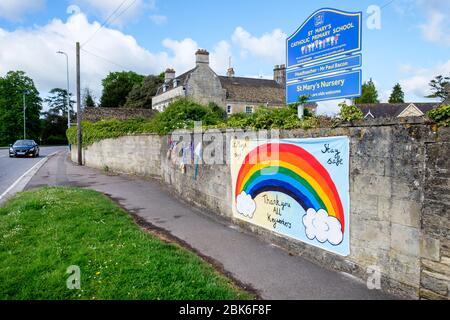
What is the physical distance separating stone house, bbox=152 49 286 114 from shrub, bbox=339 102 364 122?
35.6 m

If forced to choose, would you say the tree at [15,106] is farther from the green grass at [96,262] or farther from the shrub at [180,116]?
the green grass at [96,262]

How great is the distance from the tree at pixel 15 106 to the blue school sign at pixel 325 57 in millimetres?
66000

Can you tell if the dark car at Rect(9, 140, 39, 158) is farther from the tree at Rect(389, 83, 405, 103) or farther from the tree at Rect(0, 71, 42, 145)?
the tree at Rect(389, 83, 405, 103)

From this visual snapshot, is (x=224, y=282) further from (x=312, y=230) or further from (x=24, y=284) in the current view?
(x=24, y=284)

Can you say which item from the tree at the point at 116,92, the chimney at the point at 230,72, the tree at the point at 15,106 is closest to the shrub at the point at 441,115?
the chimney at the point at 230,72

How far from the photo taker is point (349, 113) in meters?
5.13

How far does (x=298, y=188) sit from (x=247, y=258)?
4.88ft

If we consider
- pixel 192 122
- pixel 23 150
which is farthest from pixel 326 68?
pixel 23 150

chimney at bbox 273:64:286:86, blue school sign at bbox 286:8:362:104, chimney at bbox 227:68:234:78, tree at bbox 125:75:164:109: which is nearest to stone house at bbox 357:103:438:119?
blue school sign at bbox 286:8:362:104

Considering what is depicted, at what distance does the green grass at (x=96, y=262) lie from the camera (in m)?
4.18

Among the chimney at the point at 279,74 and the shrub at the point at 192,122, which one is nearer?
the shrub at the point at 192,122
